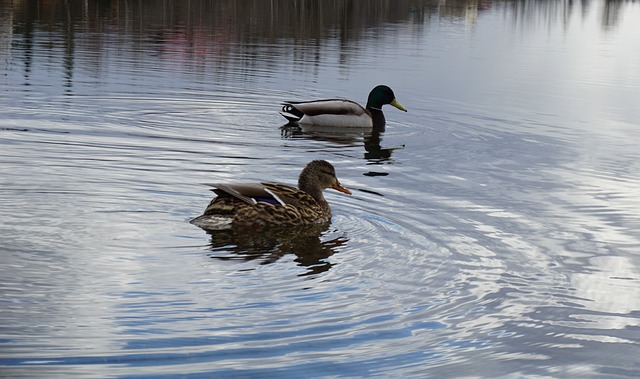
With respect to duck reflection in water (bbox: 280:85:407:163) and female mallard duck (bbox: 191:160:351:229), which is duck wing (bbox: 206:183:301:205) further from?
duck reflection in water (bbox: 280:85:407:163)

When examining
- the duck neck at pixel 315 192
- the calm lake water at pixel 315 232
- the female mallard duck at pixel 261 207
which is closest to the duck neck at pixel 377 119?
the calm lake water at pixel 315 232

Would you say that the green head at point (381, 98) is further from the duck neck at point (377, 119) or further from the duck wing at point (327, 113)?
the duck wing at point (327, 113)

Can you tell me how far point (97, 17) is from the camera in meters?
37.5

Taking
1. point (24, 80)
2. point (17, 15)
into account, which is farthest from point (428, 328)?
point (17, 15)

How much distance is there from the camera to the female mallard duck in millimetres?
9859

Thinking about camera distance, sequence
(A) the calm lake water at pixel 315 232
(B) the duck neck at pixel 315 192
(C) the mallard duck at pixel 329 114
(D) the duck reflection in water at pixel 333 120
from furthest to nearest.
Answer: (C) the mallard duck at pixel 329 114
(D) the duck reflection in water at pixel 333 120
(B) the duck neck at pixel 315 192
(A) the calm lake water at pixel 315 232

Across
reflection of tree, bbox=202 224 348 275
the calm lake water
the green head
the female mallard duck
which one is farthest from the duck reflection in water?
reflection of tree, bbox=202 224 348 275

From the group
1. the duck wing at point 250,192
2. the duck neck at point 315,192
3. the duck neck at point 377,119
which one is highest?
the duck wing at point 250,192

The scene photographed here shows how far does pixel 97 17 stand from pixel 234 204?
95.0 feet

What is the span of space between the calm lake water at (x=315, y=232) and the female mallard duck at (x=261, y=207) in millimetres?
175

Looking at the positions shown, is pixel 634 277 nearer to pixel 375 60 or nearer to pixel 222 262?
pixel 222 262

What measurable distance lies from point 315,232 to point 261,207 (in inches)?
21.4

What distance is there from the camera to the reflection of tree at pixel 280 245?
8984mm

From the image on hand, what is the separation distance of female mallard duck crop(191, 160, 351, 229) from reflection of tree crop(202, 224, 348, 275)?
83mm
